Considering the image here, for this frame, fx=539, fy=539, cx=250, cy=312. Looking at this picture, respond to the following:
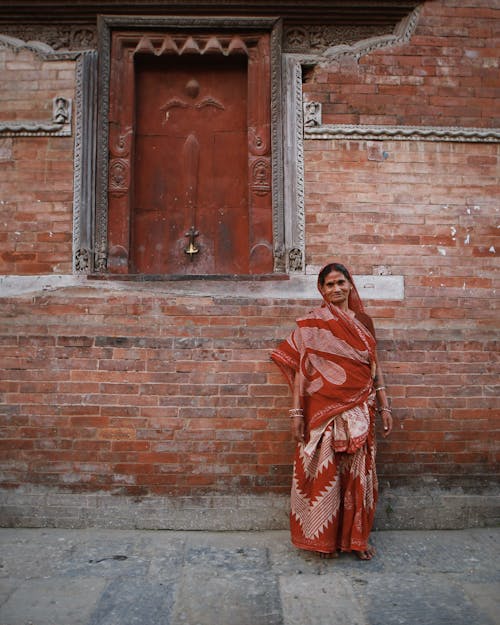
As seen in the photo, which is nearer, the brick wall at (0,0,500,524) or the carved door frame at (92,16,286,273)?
the brick wall at (0,0,500,524)

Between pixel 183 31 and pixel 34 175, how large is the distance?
1.72 metres

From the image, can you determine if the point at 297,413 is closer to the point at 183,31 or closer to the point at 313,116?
the point at 313,116

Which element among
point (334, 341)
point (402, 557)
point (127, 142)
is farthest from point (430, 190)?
point (402, 557)

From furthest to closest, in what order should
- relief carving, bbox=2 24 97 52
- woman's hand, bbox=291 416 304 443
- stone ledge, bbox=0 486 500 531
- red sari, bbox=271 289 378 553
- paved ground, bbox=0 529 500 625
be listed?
relief carving, bbox=2 24 97 52 < stone ledge, bbox=0 486 500 531 < woman's hand, bbox=291 416 304 443 < red sari, bbox=271 289 378 553 < paved ground, bbox=0 529 500 625

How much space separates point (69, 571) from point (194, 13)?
4272mm

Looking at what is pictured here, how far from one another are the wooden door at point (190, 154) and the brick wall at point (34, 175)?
1.23 feet

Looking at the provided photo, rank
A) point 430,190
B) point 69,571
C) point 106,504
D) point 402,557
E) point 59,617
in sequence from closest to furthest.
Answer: point 59,617
point 69,571
point 402,557
point 106,504
point 430,190

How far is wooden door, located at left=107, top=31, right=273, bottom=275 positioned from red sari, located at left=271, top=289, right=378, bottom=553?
103 cm

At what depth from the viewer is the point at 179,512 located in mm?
4059

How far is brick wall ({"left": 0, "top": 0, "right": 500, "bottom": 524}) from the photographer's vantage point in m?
4.12

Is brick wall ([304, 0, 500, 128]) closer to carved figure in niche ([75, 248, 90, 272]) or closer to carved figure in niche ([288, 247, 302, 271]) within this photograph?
carved figure in niche ([288, 247, 302, 271])

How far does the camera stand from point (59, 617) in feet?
9.12

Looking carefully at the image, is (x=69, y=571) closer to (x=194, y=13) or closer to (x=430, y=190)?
(x=430, y=190)

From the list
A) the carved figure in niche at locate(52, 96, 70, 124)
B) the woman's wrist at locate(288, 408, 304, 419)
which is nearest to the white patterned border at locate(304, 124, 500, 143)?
the carved figure in niche at locate(52, 96, 70, 124)
